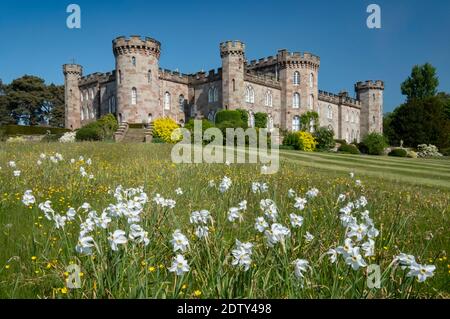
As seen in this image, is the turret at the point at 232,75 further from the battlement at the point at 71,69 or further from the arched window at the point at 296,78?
the battlement at the point at 71,69

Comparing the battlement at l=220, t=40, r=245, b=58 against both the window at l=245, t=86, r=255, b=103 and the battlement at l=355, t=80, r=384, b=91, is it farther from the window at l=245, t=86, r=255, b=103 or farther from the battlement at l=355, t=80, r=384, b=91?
the battlement at l=355, t=80, r=384, b=91

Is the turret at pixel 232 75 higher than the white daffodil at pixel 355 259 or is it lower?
higher

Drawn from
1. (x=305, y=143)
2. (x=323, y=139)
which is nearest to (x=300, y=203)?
(x=305, y=143)

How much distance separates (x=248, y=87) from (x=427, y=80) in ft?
116

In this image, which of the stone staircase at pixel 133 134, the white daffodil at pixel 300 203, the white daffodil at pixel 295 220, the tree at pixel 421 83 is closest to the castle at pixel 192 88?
the stone staircase at pixel 133 134

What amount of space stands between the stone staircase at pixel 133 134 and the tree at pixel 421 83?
156ft

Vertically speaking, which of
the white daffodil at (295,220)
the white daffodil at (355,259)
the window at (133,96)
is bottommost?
the white daffodil at (355,259)

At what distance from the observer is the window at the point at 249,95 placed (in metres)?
46.8

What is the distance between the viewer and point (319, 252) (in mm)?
3484

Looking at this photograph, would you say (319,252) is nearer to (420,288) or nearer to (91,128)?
(420,288)

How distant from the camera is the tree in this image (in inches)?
2442

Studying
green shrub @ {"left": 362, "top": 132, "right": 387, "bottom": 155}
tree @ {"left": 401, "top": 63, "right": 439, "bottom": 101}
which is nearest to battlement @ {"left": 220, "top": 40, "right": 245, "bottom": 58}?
green shrub @ {"left": 362, "top": 132, "right": 387, "bottom": 155}
